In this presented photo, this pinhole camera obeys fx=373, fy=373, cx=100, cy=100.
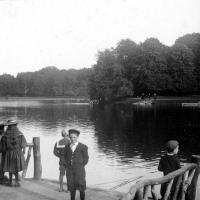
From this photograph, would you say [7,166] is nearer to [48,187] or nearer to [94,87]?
[48,187]

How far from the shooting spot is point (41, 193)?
8.68 meters

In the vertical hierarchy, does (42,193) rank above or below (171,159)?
below

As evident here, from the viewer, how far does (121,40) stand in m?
93.1

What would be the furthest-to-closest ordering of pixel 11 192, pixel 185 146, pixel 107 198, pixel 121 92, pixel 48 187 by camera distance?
pixel 121 92
pixel 185 146
pixel 48 187
pixel 11 192
pixel 107 198

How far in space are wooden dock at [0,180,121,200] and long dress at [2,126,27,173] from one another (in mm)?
506

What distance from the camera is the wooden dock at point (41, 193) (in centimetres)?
830

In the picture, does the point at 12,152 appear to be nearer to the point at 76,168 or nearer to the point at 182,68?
the point at 76,168

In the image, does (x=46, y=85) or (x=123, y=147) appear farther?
(x=46, y=85)

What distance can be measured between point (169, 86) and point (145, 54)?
9.37 meters

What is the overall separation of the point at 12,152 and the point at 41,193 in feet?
4.46

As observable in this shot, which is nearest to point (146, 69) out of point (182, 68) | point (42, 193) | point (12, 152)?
point (182, 68)

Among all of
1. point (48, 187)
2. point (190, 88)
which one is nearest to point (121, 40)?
point (190, 88)

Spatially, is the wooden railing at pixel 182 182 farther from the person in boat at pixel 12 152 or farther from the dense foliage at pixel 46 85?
the dense foliage at pixel 46 85

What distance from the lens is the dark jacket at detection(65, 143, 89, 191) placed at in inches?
299
